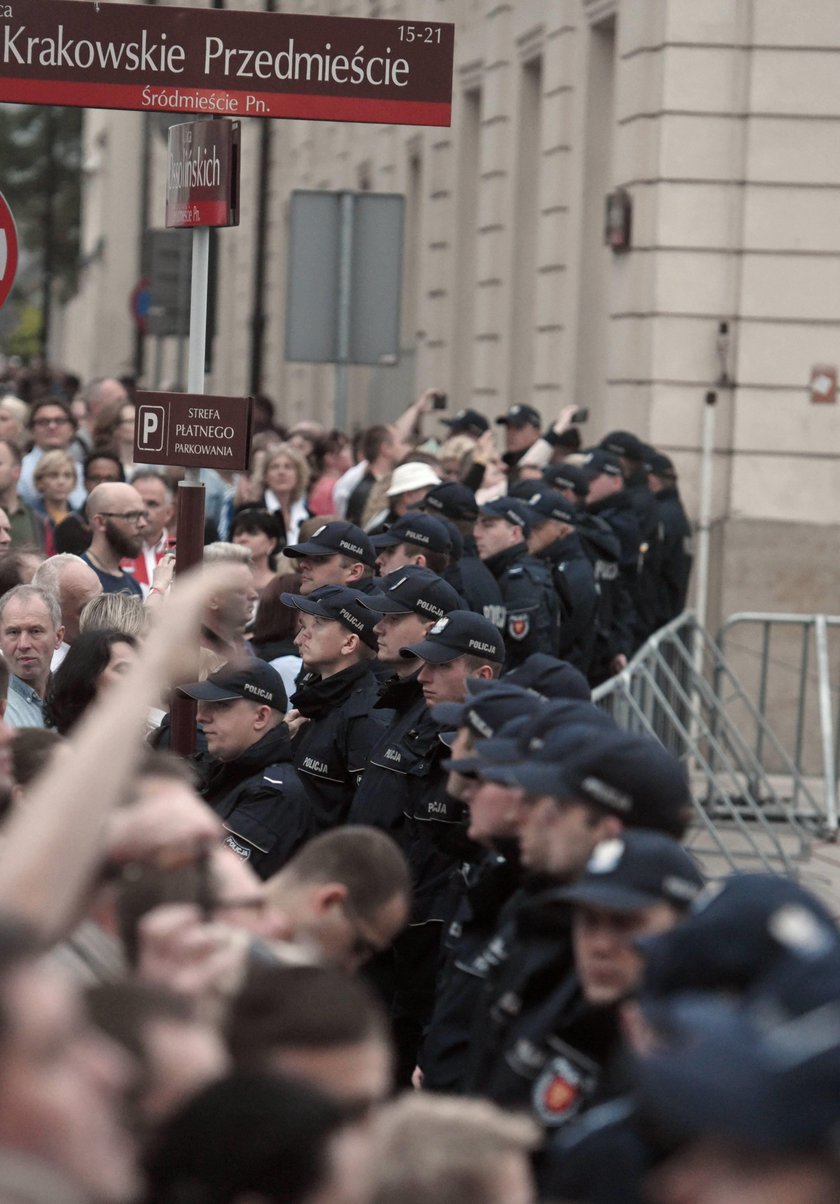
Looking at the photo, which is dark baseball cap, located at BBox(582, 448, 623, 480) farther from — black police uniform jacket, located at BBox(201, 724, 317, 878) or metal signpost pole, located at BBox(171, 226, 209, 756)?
black police uniform jacket, located at BBox(201, 724, 317, 878)

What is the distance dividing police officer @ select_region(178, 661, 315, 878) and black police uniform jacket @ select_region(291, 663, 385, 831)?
0.46 metres

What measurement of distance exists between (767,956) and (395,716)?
4581mm

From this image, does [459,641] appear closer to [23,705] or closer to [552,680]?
[552,680]

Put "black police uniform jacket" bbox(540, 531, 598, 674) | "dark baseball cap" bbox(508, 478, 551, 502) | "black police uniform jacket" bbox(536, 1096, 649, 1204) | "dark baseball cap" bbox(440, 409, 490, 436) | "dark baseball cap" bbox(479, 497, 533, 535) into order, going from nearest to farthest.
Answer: "black police uniform jacket" bbox(536, 1096, 649, 1204)
"dark baseball cap" bbox(479, 497, 533, 535)
"black police uniform jacket" bbox(540, 531, 598, 674)
"dark baseball cap" bbox(508, 478, 551, 502)
"dark baseball cap" bbox(440, 409, 490, 436)

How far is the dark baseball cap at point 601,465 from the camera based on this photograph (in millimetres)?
13125

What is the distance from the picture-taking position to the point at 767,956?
2.89 m

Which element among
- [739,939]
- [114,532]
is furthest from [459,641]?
[739,939]

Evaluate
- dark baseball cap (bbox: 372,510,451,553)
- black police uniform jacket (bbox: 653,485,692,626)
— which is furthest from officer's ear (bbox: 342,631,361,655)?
black police uniform jacket (bbox: 653,485,692,626)

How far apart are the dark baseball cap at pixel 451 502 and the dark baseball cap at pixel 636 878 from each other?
24.1ft

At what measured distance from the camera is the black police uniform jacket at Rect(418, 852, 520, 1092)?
16.4 ft

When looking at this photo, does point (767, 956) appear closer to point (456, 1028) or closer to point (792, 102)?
point (456, 1028)

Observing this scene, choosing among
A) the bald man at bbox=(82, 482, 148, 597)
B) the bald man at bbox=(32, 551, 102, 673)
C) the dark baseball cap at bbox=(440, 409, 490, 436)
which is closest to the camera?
the bald man at bbox=(32, 551, 102, 673)

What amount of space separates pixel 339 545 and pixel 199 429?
185 centimetres

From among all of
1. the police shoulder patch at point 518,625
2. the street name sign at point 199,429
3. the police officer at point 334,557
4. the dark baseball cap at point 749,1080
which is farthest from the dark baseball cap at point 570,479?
the dark baseball cap at point 749,1080
